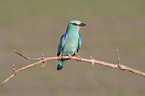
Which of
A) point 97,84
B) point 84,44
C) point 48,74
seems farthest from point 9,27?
point 97,84

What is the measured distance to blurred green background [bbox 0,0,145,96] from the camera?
1280cm

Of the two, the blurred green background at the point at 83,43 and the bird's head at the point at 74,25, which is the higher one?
the bird's head at the point at 74,25

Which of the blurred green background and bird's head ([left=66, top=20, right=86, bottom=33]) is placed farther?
the blurred green background

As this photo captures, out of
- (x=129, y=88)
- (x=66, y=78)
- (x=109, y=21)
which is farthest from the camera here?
(x=109, y=21)

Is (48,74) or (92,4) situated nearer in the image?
(48,74)

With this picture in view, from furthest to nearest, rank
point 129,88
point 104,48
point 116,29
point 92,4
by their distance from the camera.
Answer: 1. point 92,4
2. point 116,29
3. point 104,48
4. point 129,88

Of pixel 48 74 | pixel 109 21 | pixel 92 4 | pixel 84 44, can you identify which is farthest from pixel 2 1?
pixel 48 74

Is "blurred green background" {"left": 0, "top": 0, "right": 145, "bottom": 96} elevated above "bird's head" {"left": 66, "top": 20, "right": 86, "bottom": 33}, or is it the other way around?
"bird's head" {"left": 66, "top": 20, "right": 86, "bottom": 33}

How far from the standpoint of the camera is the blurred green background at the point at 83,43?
1280cm

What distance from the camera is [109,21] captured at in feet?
85.6

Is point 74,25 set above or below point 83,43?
above

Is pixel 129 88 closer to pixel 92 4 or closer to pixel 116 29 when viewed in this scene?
pixel 116 29

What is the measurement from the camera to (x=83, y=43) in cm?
2045

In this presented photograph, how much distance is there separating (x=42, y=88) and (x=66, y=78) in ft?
4.27
